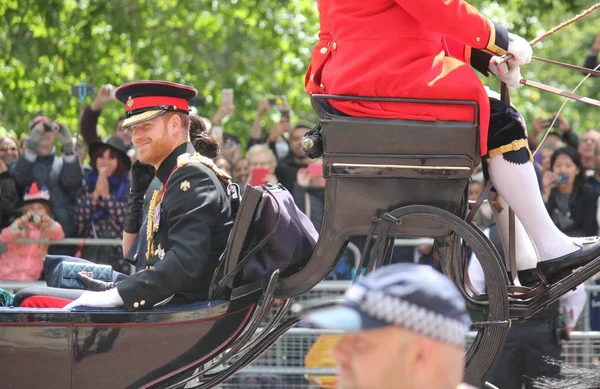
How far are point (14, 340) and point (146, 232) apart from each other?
0.77m

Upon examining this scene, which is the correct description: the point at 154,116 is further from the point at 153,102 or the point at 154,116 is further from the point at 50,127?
the point at 50,127

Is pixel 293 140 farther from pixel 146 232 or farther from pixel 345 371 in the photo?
pixel 345 371

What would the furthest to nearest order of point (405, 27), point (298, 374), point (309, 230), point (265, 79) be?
point (265, 79) → point (298, 374) → point (309, 230) → point (405, 27)

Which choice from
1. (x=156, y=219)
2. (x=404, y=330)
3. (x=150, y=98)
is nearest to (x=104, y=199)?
(x=150, y=98)

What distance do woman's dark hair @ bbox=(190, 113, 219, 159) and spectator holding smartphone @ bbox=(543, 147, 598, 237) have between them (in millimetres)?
3224

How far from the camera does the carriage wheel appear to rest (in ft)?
14.5

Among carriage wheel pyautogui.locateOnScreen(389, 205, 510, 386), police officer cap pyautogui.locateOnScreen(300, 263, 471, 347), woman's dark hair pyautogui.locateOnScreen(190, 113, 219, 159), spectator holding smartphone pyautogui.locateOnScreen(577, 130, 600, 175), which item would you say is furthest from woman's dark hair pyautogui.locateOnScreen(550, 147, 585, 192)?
police officer cap pyautogui.locateOnScreen(300, 263, 471, 347)

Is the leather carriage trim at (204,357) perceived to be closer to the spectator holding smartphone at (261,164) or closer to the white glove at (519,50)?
the white glove at (519,50)

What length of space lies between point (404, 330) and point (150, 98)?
288 cm

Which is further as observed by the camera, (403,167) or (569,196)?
(569,196)

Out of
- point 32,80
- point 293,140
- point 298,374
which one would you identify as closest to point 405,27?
point 298,374

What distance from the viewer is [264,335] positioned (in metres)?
4.90

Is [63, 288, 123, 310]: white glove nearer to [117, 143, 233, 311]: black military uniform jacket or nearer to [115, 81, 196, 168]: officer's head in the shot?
[117, 143, 233, 311]: black military uniform jacket

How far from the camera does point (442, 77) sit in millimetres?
4414
